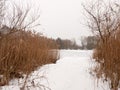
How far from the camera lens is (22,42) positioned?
5.64m

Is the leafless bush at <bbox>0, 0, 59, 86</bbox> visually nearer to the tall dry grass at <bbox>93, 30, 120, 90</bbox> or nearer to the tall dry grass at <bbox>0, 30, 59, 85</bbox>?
the tall dry grass at <bbox>0, 30, 59, 85</bbox>

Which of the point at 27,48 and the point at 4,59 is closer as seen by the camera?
the point at 4,59

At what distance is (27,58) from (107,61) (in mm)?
1798

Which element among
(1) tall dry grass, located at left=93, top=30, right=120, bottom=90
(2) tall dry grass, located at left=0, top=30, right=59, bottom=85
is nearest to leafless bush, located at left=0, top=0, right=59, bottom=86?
(2) tall dry grass, located at left=0, top=30, right=59, bottom=85

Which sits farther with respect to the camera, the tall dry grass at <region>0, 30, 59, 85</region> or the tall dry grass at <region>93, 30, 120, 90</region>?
the tall dry grass at <region>0, 30, 59, 85</region>

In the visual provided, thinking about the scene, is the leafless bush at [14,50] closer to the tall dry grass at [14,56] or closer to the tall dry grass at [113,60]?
the tall dry grass at [14,56]

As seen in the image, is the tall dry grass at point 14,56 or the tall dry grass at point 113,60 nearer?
the tall dry grass at point 113,60

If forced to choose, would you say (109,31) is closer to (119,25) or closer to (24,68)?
(119,25)

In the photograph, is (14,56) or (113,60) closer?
(113,60)

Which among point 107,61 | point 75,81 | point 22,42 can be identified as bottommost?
point 75,81

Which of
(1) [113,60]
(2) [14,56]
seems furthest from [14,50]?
(1) [113,60]

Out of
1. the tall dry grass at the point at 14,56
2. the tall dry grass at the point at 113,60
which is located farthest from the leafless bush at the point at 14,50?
the tall dry grass at the point at 113,60

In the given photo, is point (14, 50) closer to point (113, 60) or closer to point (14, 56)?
point (14, 56)

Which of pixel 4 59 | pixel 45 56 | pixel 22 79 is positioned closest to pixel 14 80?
pixel 22 79
